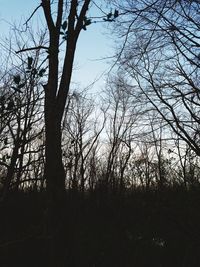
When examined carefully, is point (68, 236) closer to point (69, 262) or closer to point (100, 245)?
point (69, 262)

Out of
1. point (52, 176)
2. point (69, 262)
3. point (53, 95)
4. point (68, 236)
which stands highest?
point (53, 95)

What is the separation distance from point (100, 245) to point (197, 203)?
2463 millimetres

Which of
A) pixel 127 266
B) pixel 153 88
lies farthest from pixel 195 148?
pixel 127 266

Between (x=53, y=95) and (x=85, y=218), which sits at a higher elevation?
(x=53, y=95)

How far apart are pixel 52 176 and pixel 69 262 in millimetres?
765

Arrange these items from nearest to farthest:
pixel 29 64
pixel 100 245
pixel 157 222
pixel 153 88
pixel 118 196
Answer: pixel 29 64, pixel 100 245, pixel 153 88, pixel 157 222, pixel 118 196

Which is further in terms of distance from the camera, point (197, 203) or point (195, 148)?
point (195, 148)

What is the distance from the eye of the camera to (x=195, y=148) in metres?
6.42

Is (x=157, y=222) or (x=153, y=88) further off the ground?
(x=153, y=88)

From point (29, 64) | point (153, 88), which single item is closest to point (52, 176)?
point (29, 64)

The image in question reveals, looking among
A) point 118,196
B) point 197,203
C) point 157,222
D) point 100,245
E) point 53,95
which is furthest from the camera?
point 118,196

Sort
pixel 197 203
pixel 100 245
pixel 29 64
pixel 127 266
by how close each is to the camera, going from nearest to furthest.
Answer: pixel 29 64 → pixel 127 266 → pixel 197 203 → pixel 100 245

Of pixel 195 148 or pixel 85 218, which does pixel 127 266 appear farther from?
pixel 85 218

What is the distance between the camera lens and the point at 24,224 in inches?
311
